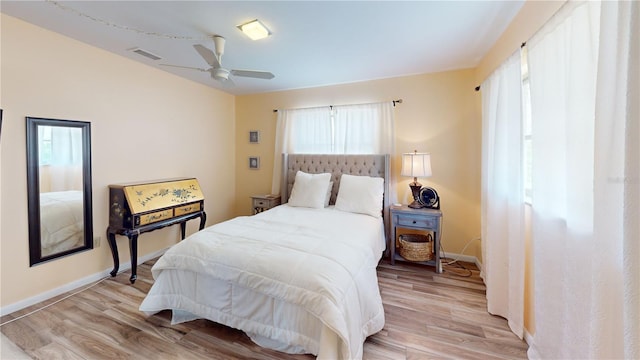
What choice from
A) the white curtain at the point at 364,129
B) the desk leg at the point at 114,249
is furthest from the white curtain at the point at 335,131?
the desk leg at the point at 114,249

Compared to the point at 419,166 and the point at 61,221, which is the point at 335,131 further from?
the point at 61,221

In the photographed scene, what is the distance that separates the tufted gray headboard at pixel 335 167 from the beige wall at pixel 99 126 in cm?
132

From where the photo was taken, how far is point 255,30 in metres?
2.23

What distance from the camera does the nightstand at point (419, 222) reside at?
116 inches

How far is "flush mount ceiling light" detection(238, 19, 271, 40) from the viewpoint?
214cm

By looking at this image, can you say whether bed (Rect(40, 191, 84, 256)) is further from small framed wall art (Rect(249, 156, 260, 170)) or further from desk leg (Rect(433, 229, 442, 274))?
desk leg (Rect(433, 229, 442, 274))

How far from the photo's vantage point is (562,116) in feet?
4.46

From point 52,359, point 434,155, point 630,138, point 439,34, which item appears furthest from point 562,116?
point 52,359

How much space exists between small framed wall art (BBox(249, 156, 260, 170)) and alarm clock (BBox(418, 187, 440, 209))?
283cm

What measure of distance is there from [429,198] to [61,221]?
4.20 m

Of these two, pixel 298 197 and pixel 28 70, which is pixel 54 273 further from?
pixel 298 197

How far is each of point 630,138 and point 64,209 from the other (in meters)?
4.08

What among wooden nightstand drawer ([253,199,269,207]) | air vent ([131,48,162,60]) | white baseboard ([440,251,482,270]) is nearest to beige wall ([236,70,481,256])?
white baseboard ([440,251,482,270])

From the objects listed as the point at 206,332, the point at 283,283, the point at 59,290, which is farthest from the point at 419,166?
the point at 59,290
